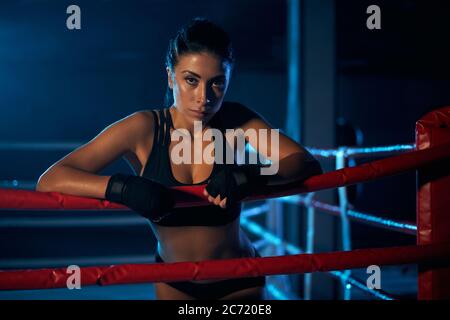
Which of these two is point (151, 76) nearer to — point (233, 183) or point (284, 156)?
point (284, 156)

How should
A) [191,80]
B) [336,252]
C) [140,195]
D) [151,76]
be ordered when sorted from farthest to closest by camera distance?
[151,76] < [191,80] < [336,252] < [140,195]

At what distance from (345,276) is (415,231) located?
608 mm

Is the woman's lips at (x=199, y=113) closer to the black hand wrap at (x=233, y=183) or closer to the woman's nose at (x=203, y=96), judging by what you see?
the woman's nose at (x=203, y=96)

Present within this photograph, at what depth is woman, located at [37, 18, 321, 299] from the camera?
1.17 m

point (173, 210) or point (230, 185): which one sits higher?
point (230, 185)

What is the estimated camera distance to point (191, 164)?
4.34 ft

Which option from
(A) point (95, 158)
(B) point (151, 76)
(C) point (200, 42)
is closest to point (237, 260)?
(A) point (95, 158)

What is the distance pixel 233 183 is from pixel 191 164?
0.32m
